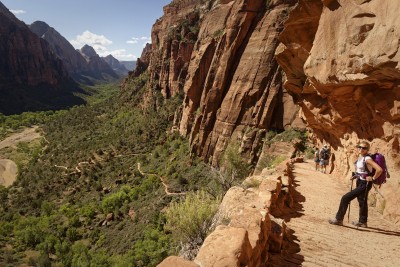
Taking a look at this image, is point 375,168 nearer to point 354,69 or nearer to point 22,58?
point 354,69

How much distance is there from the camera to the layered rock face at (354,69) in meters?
9.13

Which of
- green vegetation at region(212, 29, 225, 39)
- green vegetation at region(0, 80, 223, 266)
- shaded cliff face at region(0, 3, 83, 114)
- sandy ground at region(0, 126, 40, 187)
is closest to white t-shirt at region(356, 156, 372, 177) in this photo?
green vegetation at region(0, 80, 223, 266)

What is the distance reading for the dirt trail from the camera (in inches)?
248

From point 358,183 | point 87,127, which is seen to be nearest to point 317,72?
point 358,183

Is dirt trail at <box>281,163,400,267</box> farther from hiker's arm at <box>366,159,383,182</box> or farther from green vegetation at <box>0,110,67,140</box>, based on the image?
green vegetation at <box>0,110,67,140</box>

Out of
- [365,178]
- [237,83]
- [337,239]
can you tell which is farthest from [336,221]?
[237,83]

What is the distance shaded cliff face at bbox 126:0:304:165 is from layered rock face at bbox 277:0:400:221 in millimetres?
21514

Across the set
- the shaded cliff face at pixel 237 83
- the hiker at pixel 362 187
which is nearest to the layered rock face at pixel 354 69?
the hiker at pixel 362 187

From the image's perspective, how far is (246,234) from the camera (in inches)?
199

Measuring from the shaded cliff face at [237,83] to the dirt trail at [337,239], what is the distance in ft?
93.7

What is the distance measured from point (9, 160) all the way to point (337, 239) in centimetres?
8432

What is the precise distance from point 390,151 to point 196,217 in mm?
6832

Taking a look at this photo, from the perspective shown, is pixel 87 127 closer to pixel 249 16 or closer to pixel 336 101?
pixel 249 16

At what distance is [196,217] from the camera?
306 inches
